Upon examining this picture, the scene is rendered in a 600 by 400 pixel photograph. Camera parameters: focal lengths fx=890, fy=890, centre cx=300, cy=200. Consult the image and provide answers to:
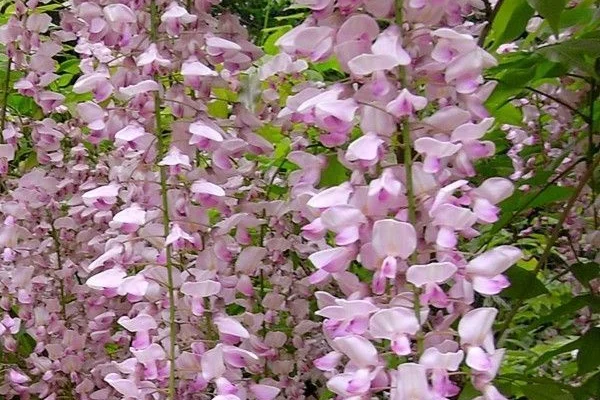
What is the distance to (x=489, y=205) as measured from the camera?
2.24ft

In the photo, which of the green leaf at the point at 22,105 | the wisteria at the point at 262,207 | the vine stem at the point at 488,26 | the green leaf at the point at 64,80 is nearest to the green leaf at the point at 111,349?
the wisteria at the point at 262,207

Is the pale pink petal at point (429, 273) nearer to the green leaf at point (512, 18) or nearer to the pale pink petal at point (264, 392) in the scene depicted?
the pale pink petal at point (264, 392)

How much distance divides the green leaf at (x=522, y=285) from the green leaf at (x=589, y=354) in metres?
0.08

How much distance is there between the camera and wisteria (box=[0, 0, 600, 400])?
2.15 feet

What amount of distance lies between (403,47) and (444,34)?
0.13ft

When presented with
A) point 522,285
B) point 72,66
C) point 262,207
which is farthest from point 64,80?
point 522,285

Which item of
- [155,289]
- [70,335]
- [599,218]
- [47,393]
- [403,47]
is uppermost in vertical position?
[403,47]

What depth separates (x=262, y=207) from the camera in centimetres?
107

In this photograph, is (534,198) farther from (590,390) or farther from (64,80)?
(64,80)

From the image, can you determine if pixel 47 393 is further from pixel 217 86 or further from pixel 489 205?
pixel 489 205

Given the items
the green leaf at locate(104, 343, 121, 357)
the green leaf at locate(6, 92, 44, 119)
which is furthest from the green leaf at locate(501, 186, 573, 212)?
the green leaf at locate(6, 92, 44, 119)

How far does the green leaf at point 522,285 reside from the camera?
107cm

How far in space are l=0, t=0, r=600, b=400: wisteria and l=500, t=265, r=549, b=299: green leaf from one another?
0.08 meters

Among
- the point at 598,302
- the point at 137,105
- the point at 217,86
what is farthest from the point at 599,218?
the point at 137,105
